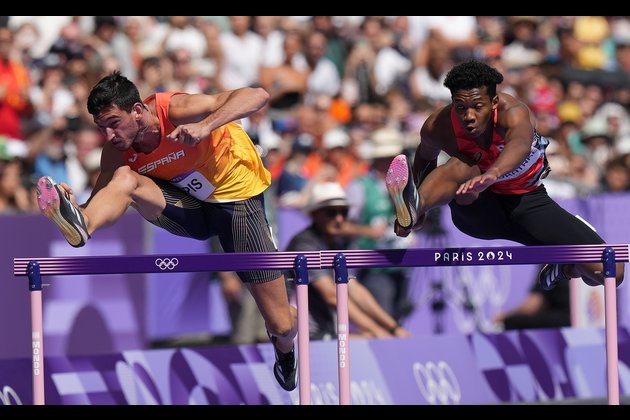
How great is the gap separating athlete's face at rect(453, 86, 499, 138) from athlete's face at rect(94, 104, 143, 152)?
1.90 metres

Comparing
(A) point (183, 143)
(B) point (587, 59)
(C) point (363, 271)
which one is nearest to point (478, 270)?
(C) point (363, 271)

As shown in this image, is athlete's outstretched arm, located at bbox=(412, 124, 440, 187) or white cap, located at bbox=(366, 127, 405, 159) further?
white cap, located at bbox=(366, 127, 405, 159)

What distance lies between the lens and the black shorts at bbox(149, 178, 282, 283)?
27.2ft

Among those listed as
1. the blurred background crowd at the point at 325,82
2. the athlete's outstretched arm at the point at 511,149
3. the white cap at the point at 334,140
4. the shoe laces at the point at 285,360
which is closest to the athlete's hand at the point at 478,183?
the athlete's outstretched arm at the point at 511,149

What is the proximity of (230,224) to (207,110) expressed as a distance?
0.90 meters

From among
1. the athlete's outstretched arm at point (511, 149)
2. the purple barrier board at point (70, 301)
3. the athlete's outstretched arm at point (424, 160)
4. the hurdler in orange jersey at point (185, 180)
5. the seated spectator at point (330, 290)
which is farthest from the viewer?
the purple barrier board at point (70, 301)

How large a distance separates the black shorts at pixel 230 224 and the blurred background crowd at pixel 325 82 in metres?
3.30

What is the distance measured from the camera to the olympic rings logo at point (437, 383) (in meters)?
9.96

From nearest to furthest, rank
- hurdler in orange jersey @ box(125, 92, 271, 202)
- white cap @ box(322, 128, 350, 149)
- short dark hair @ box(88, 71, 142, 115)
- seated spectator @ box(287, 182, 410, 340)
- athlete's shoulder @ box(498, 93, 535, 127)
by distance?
1. short dark hair @ box(88, 71, 142, 115)
2. athlete's shoulder @ box(498, 93, 535, 127)
3. hurdler in orange jersey @ box(125, 92, 271, 202)
4. seated spectator @ box(287, 182, 410, 340)
5. white cap @ box(322, 128, 350, 149)

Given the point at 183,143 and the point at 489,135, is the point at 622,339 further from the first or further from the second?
the point at 183,143

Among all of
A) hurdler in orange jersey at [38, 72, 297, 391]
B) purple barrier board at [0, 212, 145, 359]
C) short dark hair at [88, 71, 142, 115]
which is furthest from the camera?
purple barrier board at [0, 212, 145, 359]

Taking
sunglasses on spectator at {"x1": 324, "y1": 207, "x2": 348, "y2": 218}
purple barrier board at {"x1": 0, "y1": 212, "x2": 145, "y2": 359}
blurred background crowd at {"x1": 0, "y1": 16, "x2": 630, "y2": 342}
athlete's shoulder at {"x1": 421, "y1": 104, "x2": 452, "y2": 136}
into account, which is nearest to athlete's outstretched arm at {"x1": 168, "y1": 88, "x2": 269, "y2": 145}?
athlete's shoulder at {"x1": 421, "y1": 104, "x2": 452, "y2": 136}

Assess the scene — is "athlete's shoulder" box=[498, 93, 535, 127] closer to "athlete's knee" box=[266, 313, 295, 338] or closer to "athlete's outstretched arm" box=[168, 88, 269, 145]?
"athlete's outstretched arm" box=[168, 88, 269, 145]

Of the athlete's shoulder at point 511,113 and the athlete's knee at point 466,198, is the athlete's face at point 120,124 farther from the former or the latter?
the athlete's shoulder at point 511,113
